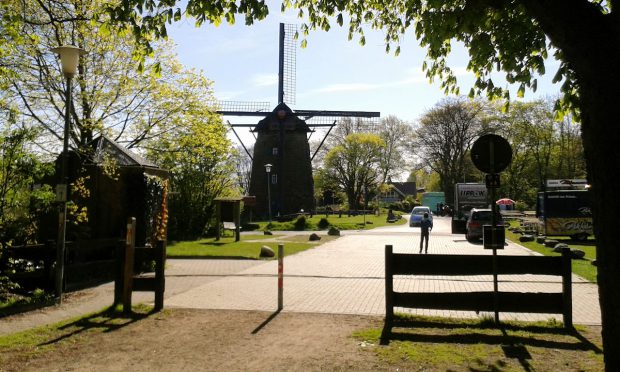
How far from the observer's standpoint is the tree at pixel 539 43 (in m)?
3.54

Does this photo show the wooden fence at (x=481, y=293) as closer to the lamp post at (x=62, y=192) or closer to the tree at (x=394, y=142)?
the lamp post at (x=62, y=192)

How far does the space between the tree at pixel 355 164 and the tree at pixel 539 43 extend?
161 feet

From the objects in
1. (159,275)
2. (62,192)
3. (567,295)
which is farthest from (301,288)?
(567,295)

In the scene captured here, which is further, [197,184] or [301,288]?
[197,184]

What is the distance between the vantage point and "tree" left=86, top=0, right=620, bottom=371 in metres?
3.54

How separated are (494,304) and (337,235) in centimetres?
2364

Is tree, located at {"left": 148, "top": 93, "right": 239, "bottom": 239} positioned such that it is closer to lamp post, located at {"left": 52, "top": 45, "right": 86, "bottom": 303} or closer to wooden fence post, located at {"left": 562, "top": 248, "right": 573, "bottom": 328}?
lamp post, located at {"left": 52, "top": 45, "right": 86, "bottom": 303}

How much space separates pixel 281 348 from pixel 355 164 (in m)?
52.6

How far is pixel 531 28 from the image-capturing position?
6.93m

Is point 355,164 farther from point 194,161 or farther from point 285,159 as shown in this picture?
point 194,161

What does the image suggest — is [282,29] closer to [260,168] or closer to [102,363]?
[260,168]

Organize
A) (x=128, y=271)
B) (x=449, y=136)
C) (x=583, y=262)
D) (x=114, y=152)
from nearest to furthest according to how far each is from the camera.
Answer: (x=128, y=271) < (x=114, y=152) < (x=583, y=262) < (x=449, y=136)

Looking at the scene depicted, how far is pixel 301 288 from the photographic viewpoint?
36.0ft

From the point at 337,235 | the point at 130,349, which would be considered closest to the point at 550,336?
the point at 130,349
